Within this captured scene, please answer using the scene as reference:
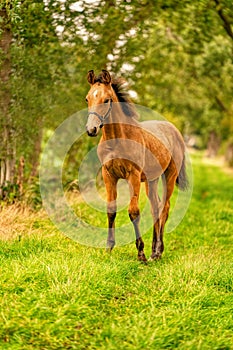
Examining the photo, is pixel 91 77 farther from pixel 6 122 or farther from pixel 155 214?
pixel 6 122

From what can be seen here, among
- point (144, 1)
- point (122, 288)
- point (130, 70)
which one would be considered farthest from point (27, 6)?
point (122, 288)

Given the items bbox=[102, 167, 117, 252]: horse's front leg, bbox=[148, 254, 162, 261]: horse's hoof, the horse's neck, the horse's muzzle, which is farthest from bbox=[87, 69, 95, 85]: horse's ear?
bbox=[148, 254, 162, 261]: horse's hoof

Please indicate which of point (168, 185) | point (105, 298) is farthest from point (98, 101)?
point (168, 185)

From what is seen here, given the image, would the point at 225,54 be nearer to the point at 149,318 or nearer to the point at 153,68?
the point at 153,68

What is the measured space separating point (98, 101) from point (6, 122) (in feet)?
16.3

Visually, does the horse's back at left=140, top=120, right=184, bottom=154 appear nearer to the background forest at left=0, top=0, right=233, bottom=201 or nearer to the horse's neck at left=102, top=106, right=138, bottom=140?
the horse's neck at left=102, top=106, right=138, bottom=140

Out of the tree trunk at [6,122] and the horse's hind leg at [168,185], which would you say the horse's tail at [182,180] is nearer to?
the horse's hind leg at [168,185]

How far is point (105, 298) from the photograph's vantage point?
6523mm

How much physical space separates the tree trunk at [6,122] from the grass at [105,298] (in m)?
2.92

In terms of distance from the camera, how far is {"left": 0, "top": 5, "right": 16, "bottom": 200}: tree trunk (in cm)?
1122

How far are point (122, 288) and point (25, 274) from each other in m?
1.36

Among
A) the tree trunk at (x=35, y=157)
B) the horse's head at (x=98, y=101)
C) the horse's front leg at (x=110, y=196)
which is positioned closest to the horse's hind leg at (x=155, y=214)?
the horse's front leg at (x=110, y=196)

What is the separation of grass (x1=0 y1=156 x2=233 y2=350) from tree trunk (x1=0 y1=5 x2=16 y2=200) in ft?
9.57

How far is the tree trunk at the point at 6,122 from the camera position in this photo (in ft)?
36.8
